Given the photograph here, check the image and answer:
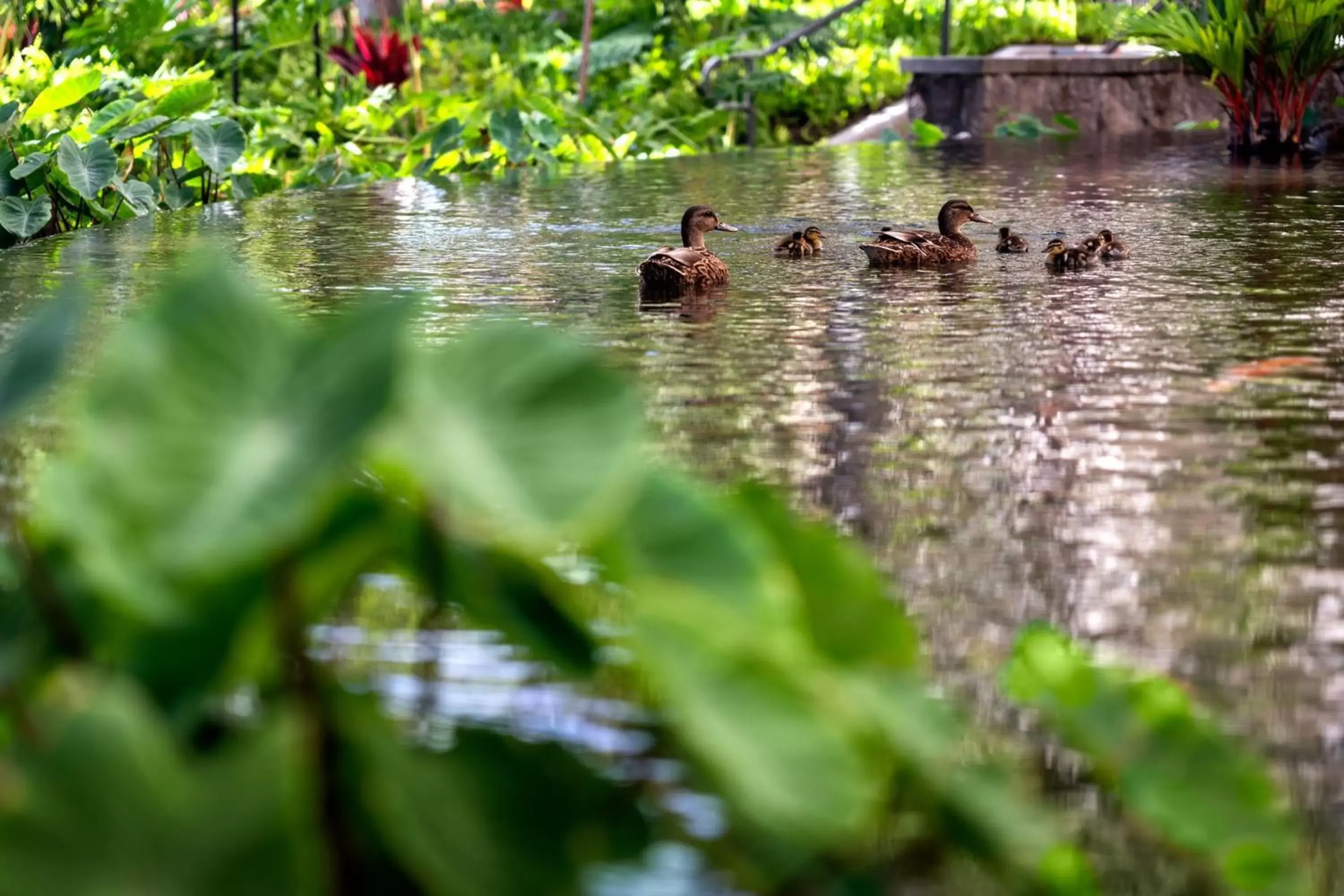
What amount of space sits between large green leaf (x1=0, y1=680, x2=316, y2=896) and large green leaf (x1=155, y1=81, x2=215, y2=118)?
21.3 feet

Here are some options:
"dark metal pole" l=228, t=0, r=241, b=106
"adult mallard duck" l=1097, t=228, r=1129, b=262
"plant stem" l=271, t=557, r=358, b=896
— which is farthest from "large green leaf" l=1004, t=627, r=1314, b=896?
"dark metal pole" l=228, t=0, r=241, b=106

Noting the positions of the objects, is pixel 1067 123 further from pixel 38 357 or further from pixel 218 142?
pixel 38 357

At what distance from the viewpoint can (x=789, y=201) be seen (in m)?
7.21

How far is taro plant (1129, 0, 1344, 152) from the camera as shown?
348 inches

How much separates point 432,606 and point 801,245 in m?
4.35

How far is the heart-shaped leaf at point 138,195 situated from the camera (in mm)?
6930

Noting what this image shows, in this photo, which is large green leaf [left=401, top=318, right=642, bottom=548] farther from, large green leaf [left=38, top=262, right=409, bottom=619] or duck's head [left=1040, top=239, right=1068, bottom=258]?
duck's head [left=1040, top=239, right=1068, bottom=258]

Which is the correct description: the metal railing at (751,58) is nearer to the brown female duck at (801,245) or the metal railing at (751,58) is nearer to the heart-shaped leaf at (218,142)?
the heart-shaped leaf at (218,142)

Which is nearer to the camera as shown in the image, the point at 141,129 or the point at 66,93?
the point at 66,93

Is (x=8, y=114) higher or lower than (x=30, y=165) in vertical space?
higher

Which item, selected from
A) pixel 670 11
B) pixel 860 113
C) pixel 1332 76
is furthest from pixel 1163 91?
pixel 670 11

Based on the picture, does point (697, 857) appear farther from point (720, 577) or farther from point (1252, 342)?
point (1252, 342)

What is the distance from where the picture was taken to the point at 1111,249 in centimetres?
500

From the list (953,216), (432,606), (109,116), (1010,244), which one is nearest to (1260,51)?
(953,216)
